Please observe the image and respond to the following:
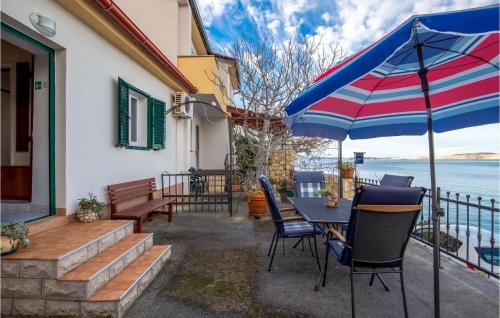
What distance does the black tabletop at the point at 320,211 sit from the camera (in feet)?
10.1

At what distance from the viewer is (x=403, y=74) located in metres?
2.96

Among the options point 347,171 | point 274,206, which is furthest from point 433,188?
point 347,171

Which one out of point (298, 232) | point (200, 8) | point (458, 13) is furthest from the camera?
point (200, 8)

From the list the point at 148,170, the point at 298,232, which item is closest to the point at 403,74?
the point at 298,232

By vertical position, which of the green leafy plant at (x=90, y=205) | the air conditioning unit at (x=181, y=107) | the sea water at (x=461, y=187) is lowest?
the sea water at (x=461, y=187)

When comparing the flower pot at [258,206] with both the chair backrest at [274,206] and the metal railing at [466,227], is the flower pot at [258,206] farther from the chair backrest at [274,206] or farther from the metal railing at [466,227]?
the chair backrest at [274,206]

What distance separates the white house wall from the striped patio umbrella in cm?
298

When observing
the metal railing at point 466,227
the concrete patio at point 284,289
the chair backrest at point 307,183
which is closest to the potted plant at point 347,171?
the metal railing at point 466,227

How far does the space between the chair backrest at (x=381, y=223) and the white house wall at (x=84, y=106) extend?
3.61 metres

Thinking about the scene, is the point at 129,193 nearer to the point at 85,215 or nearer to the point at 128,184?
the point at 128,184

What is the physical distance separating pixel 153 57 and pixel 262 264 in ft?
15.2

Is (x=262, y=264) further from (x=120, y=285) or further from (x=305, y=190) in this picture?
(x=305, y=190)

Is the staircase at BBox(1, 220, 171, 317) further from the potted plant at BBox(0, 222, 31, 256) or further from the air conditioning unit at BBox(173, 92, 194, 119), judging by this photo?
the air conditioning unit at BBox(173, 92, 194, 119)

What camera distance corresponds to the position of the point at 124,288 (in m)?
2.59
